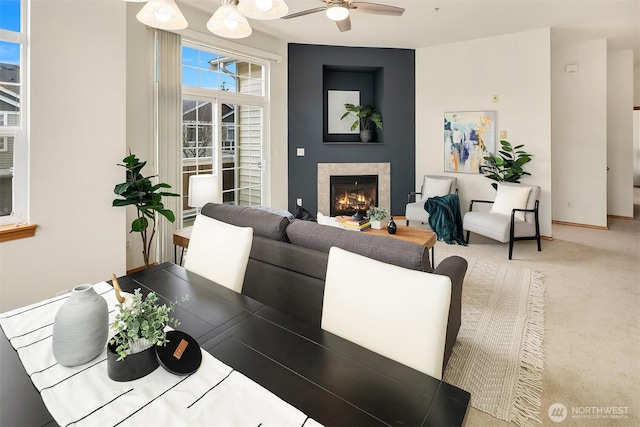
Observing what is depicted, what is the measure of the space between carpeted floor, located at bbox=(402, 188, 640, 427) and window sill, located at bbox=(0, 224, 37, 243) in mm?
2893

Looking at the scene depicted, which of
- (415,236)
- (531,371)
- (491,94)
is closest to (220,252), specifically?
(531,371)

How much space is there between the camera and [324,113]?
20.4ft

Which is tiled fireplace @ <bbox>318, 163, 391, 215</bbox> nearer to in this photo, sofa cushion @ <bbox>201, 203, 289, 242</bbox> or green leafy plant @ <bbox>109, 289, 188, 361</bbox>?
sofa cushion @ <bbox>201, 203, 289, 242</bbox>

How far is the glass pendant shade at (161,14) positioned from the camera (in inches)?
59.8

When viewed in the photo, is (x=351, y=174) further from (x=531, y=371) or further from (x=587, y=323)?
(x=531, y=371)

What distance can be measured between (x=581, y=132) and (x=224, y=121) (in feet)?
18.8

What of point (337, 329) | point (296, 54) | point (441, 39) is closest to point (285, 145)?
point (296, 54)

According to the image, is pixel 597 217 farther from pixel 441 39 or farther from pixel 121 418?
pixel 121 418

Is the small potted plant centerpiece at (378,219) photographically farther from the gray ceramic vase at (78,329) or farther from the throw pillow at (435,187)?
the gray ceramic vase at (78,329)

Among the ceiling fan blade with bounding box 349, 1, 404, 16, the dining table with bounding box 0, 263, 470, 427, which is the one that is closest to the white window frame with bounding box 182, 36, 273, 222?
the ceiling fan blade with bounding box 349, 1, 404, 16

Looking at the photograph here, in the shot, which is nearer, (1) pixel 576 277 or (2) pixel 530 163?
(1) pixel 576 277

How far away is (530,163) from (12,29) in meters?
5.97

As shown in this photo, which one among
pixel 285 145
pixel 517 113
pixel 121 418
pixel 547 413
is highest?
pixel 517 113

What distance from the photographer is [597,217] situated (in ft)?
18.5
